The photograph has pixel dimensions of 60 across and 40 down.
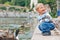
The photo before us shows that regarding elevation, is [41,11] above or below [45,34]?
above

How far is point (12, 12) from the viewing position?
223ft

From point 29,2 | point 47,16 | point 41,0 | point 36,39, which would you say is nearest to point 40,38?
point 36,39

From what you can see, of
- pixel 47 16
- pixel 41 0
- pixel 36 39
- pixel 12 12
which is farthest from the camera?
pixel 12 12

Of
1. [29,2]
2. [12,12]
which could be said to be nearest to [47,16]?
[29,2]

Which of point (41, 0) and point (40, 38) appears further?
point (41, 0)

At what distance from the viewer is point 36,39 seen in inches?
244

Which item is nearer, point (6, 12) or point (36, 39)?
point (36, 39)

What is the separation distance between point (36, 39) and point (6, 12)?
5981 cm

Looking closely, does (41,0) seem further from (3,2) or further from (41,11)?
(41,11)

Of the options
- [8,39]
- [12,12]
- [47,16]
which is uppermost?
[47,16]

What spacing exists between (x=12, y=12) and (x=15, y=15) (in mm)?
3309

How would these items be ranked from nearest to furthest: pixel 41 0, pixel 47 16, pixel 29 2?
pixel 47 16
pixel 41 0
pixel 29 2

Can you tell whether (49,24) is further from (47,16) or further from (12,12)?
(12,12)

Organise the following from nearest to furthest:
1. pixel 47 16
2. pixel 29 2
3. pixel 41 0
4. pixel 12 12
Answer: pixel 47 16
pixel 41 0
pixel 29 2
pixel 12 12
